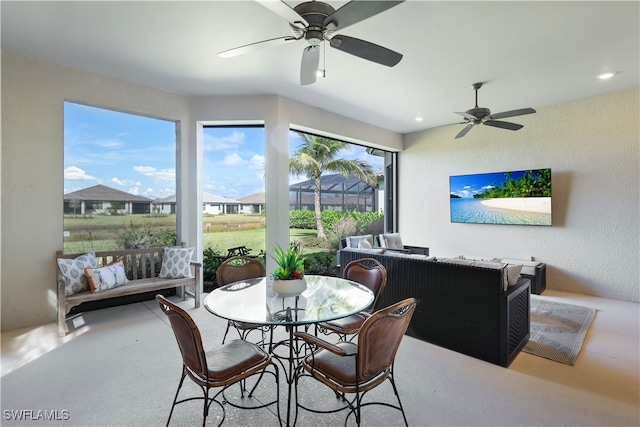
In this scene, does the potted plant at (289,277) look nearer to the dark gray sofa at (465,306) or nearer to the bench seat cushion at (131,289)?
the dark gray sofa at (465,306)

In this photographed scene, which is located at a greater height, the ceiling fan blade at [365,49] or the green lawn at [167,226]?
the ceiling fan blade at [365,49]

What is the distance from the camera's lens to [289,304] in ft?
7.07

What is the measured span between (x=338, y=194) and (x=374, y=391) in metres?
4.33

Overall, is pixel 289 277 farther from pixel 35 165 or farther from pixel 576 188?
pixel 576 188

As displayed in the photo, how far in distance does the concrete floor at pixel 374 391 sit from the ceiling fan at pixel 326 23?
7.95 feet

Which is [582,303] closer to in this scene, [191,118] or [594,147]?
[594,147]

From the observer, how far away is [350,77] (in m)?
3.86

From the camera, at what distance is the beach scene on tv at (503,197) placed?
4961 mm

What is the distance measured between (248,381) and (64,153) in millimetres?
3516

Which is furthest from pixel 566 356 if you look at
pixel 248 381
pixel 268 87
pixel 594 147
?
pixel 268 87

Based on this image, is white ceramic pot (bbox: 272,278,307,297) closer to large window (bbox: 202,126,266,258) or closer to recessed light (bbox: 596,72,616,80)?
large window (bbox: 202,126,266,258)

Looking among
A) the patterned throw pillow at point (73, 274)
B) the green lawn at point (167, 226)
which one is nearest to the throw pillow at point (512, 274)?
the green lawn at point (167, 226)

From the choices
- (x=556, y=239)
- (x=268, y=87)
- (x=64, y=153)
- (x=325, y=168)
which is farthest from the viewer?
(x=325, y=168)

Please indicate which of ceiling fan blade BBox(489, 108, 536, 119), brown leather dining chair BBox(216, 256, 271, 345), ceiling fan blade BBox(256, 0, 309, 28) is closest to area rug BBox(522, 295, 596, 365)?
ceiling fan blade BBox(489, 108, 536, 119)
